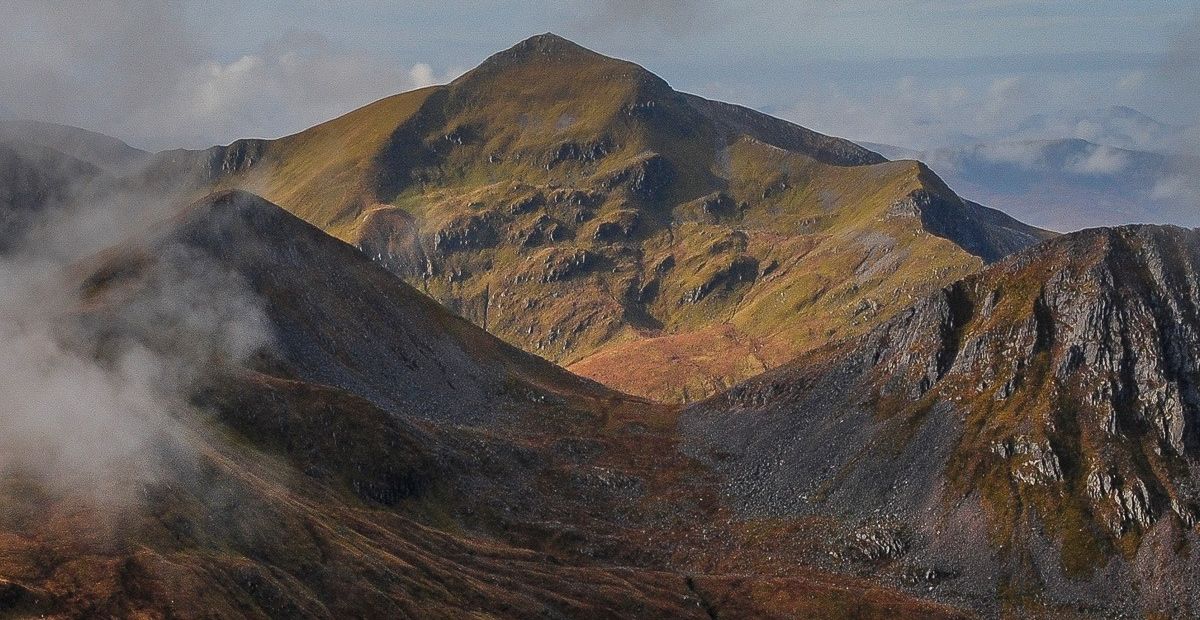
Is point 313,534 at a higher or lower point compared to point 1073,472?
lower

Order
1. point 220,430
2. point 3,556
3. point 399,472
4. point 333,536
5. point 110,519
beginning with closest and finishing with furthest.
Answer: point 3,556, point 110,519, point 333,536, point 220,430, point 399,472

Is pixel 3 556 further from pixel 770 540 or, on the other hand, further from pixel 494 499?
pixel 770 540

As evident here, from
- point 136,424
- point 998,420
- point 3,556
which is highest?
point 998,420

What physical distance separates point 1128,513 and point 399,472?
122287 millimetres

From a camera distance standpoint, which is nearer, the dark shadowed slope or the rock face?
the dark shadowed slope

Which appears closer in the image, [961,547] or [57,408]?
[57,408]

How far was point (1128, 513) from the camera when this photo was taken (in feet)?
570

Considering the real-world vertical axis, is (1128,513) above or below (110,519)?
above

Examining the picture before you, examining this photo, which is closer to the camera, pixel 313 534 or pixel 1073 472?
pixel 313 534

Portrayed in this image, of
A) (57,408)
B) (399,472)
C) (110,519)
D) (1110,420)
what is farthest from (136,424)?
(1110,420)

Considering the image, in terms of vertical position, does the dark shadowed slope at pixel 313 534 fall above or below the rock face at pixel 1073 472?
below

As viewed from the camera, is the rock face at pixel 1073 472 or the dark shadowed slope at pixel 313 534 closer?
the dark shadowed slope at pixel 313 534

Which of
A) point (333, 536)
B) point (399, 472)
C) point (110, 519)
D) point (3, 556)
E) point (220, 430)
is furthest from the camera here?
point (399, 472)

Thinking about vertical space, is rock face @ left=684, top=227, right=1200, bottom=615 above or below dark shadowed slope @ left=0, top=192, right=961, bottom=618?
above
